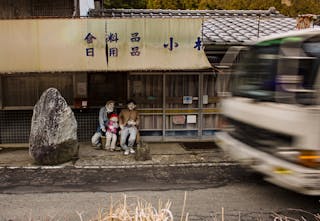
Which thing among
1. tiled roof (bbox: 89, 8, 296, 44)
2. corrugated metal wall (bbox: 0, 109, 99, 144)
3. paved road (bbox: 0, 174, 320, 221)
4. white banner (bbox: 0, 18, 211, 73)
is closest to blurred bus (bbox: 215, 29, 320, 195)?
paved road (bbox: 0, 174, 320, 221)

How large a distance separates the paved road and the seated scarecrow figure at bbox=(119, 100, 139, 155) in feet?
8.79

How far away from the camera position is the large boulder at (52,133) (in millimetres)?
8266

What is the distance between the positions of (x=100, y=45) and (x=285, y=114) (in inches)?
208

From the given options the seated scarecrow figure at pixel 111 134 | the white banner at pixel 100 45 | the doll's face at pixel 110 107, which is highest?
the white banner at pixel 100 45

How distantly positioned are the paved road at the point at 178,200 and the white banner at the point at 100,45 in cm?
321

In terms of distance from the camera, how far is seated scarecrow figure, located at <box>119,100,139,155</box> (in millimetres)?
9758

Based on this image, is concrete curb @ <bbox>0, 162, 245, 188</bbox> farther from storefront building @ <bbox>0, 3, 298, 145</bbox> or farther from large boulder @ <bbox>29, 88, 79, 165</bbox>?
storefront building @ <bbox>0, 3, 298, 145</bbox>

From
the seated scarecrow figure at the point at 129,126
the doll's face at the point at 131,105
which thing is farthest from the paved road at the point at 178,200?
the doll's face at the point at 131,105

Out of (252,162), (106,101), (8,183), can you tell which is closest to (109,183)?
(8,183)

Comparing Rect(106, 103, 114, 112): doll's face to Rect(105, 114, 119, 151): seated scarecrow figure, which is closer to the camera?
Rect(105, 114, 119, 151): seated scarecrow figure

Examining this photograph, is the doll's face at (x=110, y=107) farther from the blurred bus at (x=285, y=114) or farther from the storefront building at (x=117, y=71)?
the blurred bus at (x=285, y=114)

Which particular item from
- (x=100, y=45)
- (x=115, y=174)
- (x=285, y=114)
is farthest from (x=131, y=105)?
(x=285, y=114)

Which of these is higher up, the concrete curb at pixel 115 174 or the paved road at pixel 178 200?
the paved road at pixel 178 200

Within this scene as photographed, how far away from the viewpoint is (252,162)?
18.7 ft
